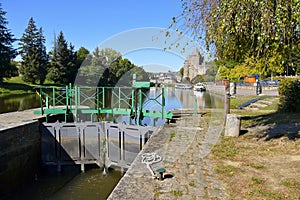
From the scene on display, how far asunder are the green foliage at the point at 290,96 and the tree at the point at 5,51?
35309 millimetres

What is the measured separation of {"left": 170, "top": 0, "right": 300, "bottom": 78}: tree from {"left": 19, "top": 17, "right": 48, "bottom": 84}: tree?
124 feet

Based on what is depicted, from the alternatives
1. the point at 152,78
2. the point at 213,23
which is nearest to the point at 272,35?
the point at 213,23

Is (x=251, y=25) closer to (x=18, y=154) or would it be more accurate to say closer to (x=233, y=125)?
(x=233, y=125)

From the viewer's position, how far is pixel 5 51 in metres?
34.4

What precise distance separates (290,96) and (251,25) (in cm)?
824

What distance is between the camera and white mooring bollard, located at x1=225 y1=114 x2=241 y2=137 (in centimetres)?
644

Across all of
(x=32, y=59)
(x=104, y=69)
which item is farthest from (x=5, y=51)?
(x=104, y=69)

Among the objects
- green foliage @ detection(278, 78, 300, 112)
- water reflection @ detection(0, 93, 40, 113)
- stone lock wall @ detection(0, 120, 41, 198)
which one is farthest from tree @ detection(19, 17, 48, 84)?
green foliage @ detection(278, 78, 300, 112)

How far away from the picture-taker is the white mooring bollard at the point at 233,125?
644cm

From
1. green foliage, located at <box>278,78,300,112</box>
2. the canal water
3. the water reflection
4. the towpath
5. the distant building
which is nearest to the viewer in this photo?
the towpath

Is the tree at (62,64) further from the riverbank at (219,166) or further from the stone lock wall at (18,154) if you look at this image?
the riverbank at (219,166)

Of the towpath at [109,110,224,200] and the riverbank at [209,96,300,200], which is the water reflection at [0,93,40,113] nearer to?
the towpath at [109,110,224,200]

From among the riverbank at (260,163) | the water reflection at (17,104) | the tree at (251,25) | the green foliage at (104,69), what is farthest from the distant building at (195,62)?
the water reflection at (17,104)

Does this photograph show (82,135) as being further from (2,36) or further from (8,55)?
(2,36)
